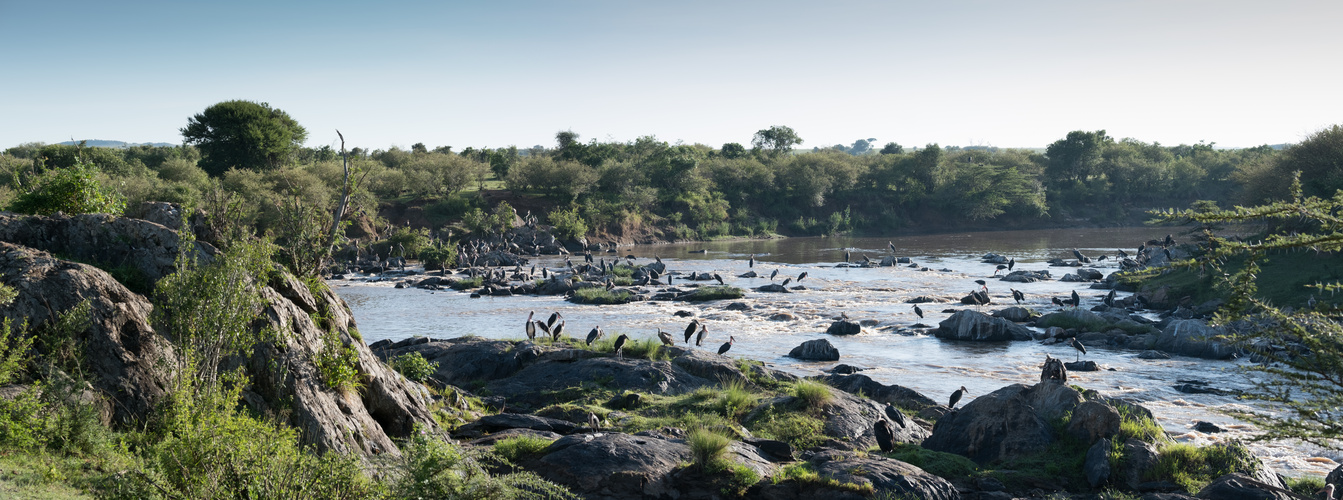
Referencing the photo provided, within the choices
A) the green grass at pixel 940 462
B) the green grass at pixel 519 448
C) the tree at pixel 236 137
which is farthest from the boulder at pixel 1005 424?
the tree at pixel 236 137

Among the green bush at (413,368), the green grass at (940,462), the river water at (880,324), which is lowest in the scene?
the river water at (880,324)

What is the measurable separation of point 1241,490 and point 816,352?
13.2m

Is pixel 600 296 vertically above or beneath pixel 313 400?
beneath

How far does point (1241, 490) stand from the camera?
9.98m

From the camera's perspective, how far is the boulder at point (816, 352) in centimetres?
2264

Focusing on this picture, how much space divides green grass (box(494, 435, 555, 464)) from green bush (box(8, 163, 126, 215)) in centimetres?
623

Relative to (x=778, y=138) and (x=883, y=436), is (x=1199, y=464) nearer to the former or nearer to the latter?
(x=883, y=436)

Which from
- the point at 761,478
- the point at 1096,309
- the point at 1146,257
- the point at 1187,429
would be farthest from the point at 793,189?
the point at 761,478

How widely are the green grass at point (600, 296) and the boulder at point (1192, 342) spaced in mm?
19026

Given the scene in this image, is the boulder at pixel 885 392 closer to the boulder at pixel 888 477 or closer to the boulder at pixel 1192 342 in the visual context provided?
the boulder at pixel 888 477

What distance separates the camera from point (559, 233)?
6347cm

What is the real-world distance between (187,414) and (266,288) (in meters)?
4.04

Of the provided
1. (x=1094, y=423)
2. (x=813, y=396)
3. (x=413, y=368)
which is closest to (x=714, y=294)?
(x=813, y=396)

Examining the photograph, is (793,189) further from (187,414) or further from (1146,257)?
(187,414)
